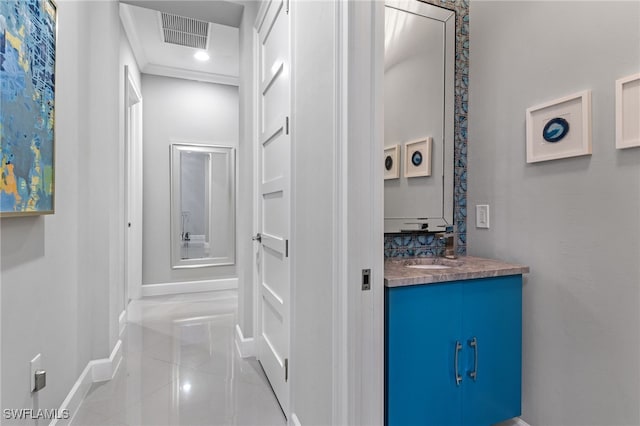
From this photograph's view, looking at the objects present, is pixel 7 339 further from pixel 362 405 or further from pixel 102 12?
pixel 102 12

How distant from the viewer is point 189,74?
4125 millimetres

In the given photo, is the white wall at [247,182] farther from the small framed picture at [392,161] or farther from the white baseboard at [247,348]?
the small framed picture at [392,161]

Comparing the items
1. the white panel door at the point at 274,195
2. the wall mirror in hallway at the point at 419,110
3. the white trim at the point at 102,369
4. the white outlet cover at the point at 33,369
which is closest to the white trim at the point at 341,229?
the white panel door at the point at 274,195

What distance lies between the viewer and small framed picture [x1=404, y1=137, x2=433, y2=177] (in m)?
1.83

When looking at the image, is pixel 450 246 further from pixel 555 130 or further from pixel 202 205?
pixel 202 205

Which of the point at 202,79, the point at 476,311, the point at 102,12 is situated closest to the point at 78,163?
the point at 102,12

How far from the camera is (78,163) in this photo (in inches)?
73.3

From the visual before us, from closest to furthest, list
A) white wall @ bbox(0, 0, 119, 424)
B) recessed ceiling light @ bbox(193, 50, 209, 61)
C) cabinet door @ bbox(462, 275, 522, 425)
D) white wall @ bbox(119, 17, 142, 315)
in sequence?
white wall @ bbox(0, 0, 119, 424)
cabinet door @ bbox(462, 275, 522, 425)
white wall @ bbox(119, 17, 142, 315)
recessed ceiling light @ bbox(193, 50, 209, 61)

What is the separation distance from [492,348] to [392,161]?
104 centimetres

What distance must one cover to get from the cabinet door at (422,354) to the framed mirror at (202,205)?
3.55m

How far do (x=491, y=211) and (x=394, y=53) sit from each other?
1.01m

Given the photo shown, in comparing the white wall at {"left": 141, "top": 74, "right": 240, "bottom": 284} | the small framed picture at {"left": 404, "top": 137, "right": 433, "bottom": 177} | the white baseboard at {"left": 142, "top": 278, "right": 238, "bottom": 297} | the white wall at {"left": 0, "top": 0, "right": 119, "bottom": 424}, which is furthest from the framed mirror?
the small framed picture at {"left": 404, "top": 137, "right": 433, "bottom": 177}

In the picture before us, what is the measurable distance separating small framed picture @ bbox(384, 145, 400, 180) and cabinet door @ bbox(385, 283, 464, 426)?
0.70 m

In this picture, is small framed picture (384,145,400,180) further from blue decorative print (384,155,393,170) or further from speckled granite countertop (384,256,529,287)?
speckled granite countertop (384,256,529,287)
